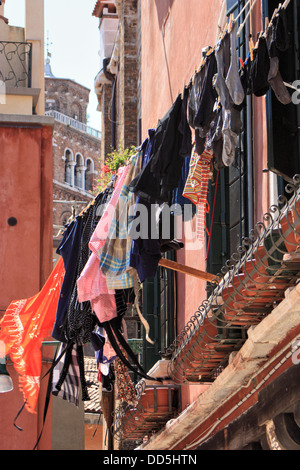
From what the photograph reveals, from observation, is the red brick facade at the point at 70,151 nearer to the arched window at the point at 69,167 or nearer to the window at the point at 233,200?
the arched window at the point at 69,167

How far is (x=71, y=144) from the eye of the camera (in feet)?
261

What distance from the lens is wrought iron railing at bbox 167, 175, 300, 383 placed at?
612 centimetres

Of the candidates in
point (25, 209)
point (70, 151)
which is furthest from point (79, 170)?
point (25, 209)

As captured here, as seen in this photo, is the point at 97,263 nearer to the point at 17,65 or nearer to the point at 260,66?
the point at 260,66

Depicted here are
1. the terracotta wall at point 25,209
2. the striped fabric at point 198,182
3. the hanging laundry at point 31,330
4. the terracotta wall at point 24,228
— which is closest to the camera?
the striped fabric at point 198,182

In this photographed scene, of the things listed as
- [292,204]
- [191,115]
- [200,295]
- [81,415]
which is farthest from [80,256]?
[81,415]

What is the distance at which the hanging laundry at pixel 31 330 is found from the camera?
1128 centimetres

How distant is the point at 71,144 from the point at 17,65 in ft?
210

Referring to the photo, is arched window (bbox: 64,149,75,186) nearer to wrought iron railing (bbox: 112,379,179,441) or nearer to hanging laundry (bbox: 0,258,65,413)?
wrought iron railing (bbox: 112,379,179,441)

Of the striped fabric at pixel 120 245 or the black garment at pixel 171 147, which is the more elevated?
the black garment at pixel 171 147

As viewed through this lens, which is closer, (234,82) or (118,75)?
(234,82)

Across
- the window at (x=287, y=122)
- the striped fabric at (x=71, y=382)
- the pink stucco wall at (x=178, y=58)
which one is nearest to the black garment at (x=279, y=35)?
the window at (x=287, y=122)

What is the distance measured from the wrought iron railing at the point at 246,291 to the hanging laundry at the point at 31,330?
2544mm

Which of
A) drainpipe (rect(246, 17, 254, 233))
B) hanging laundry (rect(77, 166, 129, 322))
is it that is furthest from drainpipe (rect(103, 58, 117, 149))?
drainpipe (rect(246, 17, 254, 233))
